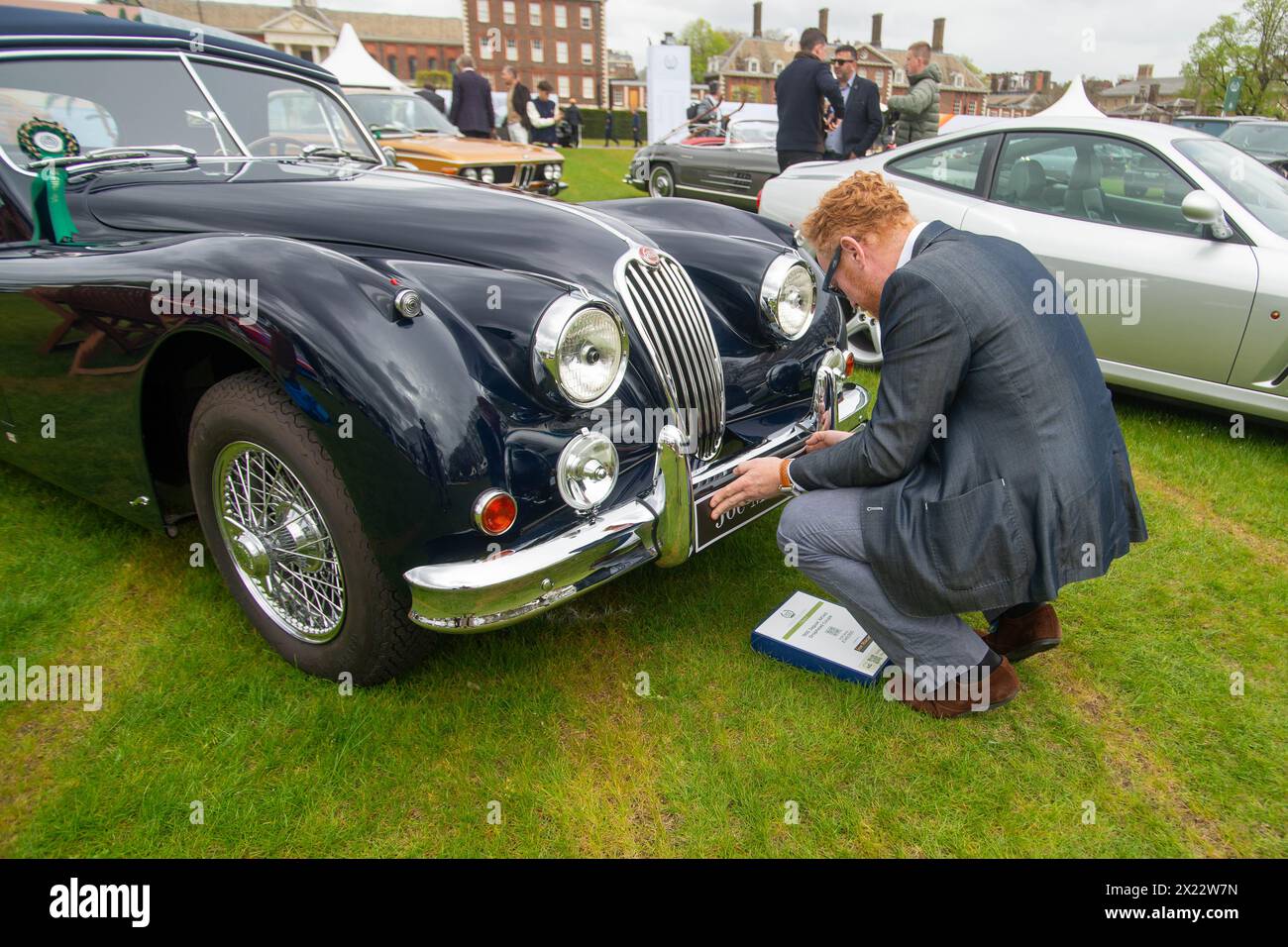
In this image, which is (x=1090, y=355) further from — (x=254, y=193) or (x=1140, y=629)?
(x=254, y=193)

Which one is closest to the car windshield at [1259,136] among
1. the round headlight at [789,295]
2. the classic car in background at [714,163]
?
the classic car in background at [714,163]

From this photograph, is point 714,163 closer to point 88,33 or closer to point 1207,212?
point 1207,212

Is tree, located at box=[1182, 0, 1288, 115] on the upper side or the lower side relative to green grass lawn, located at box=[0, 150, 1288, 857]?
upper

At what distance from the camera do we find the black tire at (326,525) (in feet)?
6.70

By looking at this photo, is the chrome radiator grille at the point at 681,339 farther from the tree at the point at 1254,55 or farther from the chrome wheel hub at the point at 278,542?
the tree at the point at 1254,55

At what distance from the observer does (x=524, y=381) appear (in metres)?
2.13

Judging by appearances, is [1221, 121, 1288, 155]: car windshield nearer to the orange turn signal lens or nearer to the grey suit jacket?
the grey suit jacket

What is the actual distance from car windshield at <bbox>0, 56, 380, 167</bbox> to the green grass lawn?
1.67 meters

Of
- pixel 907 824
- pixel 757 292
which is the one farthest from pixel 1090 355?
pixel 907 824

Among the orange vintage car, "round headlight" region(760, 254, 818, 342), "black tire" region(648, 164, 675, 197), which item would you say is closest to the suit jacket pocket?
"round headlight" region(760, 254, 818, 342)

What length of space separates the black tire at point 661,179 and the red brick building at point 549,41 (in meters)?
58.4

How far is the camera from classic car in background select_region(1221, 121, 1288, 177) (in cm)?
977

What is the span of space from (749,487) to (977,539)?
0.64m
